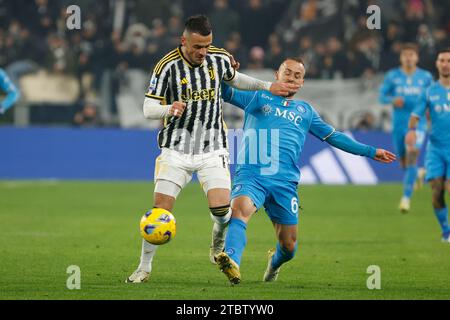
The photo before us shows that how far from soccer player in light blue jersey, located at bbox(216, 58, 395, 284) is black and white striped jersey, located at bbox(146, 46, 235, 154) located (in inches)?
9.7

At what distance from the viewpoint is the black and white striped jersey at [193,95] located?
862 cm

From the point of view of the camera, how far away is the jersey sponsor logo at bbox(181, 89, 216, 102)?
8.69m

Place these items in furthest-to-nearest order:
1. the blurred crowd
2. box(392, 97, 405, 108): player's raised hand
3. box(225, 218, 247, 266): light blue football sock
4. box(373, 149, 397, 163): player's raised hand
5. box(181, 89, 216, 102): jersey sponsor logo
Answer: the blurred crowd < box(392, 97, 405, 108): player's raised hand < box(373, 149, 397, 163): player's raised hand < box(181, 89, 216, 102): jersey sponsor logo < box(225, 218, 247, 266): light blue football sock

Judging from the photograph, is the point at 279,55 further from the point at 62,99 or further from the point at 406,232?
the point at 406,232

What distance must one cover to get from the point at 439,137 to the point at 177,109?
5470 millimetres

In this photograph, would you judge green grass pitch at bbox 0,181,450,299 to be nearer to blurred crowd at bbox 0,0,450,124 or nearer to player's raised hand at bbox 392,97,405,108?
player's raised hand at bbox 392,97,405,108

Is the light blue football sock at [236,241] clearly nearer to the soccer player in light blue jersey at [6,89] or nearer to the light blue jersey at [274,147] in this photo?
the light blue jersey at [274,147]

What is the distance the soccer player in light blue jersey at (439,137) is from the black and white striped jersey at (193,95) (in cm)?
442

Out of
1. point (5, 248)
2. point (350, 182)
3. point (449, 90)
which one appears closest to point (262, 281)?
point (5, 248)

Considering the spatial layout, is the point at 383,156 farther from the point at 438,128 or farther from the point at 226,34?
the point at 226,34

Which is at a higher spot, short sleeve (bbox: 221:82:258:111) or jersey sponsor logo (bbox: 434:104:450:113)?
jersey sponsor logo (bbox: 434:104:450:113)

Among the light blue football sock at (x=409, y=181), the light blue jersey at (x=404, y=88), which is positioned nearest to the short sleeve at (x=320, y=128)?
the light blue football sock at (x=409, y=181)

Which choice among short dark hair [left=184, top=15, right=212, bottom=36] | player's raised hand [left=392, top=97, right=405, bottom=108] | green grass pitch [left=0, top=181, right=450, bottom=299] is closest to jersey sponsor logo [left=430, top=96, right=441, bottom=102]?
green grass pitch [left=0, top=181, right=450, bottom=299]

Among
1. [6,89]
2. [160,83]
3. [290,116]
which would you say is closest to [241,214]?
[290,116]
